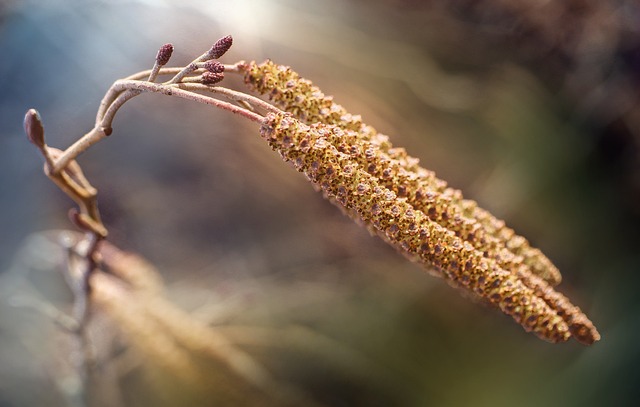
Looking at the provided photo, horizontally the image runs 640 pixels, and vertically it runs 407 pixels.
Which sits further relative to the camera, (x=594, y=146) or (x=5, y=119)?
(x=594, y=146)

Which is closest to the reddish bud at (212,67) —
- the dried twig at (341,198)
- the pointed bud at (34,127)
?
the dried twig at (341,198)

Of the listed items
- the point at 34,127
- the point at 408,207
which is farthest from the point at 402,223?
the point at 34,127

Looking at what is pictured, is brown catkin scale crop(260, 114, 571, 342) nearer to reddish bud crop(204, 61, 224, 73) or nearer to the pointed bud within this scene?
reddish bud crop(204, 61, 224, 73)

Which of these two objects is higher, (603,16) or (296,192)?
(603,16)

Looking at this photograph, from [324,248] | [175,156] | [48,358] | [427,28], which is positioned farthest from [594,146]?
[48,358]

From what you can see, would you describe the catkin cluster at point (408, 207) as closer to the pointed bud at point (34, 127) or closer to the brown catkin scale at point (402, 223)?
the brown catkin scale at point (402, 223)

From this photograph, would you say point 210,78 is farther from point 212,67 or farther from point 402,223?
point 402,223

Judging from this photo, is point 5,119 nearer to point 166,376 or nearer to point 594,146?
point 166,376
